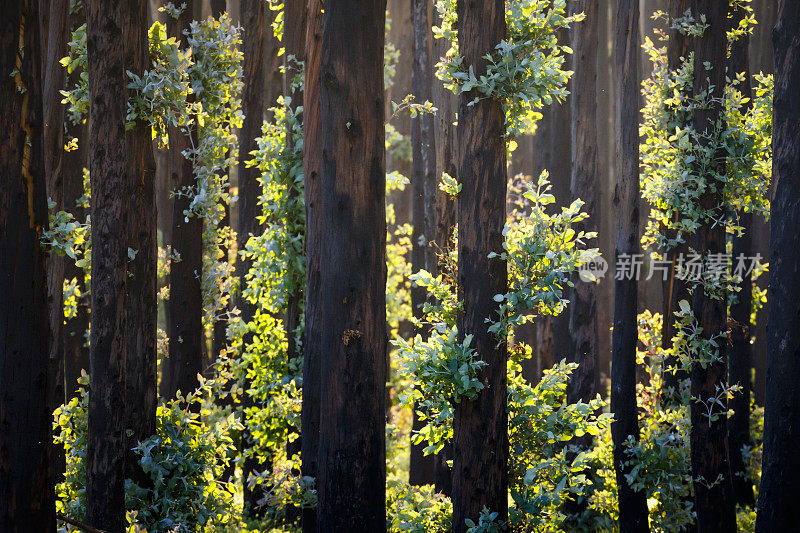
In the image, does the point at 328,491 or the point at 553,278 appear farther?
the point at 553,278

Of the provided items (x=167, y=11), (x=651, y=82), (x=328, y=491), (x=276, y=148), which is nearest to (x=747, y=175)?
(x=651, y=82)

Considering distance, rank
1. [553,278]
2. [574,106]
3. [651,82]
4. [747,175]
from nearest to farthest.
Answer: [553,278] < [747,175] < [651,82] < [574,106]

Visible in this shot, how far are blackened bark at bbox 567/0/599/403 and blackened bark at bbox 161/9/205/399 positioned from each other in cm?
556

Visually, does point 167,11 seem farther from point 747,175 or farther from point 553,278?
point 747,175

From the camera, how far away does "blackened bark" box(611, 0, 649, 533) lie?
37.7 feet

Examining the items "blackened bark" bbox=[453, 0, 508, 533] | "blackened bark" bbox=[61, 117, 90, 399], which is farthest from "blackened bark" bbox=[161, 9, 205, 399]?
"blackened bark" bbox=[453, 0, 508, 533]

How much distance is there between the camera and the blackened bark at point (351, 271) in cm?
684

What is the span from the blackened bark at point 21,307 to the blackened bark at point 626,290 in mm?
7924

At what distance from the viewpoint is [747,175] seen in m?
10.6

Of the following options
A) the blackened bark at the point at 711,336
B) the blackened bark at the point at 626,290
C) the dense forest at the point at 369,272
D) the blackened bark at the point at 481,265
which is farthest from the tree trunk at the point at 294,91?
the blackened bark at the point at 711,336

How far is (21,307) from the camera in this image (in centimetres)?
578

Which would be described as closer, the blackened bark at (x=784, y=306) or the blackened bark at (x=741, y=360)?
the blackened bark at (x=784, y=306)

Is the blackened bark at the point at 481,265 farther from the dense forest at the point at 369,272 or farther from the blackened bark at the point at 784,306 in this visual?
the blackened bark at the point at 784,306

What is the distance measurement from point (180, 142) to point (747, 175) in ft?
24.5
